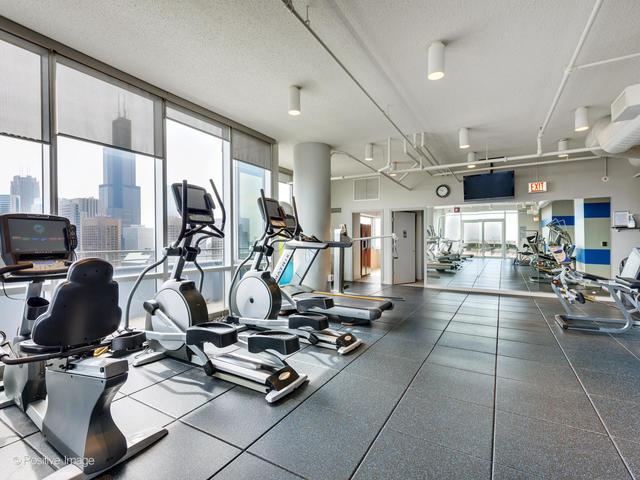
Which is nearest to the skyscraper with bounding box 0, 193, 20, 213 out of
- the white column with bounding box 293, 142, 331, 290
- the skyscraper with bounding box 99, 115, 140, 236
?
the skyscraper with bounding box 99, 115, 140, 236

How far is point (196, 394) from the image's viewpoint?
2631mm

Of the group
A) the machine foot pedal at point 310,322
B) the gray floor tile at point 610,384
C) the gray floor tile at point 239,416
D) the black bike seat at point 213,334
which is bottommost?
the gray floor tile at point 610,384

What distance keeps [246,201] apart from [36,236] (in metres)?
3.82

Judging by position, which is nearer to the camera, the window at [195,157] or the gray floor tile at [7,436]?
the gray floor tile at [7,436]

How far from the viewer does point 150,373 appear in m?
3.03

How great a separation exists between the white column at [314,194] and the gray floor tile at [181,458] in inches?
178

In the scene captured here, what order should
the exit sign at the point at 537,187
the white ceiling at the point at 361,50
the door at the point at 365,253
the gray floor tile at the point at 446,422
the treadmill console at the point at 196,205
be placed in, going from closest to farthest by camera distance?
the gray floor tile at the point at 446,422 → the white ceiling at the point at 361,50 → the treadmill console at the point at 196,205 → the exit sign at the point at 537,187 → the door at the point at 365,253

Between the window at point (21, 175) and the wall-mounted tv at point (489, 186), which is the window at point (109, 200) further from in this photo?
the wall-mounted tv at point (489, 186)

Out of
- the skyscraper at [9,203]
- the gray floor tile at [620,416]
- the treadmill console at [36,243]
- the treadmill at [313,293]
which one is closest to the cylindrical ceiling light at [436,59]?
the treadmill at [313,293]

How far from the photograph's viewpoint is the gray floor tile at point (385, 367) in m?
2.91

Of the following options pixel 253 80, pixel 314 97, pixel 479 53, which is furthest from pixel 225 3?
pixel 479 53

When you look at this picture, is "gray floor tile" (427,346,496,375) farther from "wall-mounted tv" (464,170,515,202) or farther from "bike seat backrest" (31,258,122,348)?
"wall-mounted tv" (464,170,515,202)

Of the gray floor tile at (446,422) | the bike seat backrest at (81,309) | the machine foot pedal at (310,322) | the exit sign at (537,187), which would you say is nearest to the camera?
the bike seat backrest at (81,309)

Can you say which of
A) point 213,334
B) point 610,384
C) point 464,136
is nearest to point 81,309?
point 213,334
